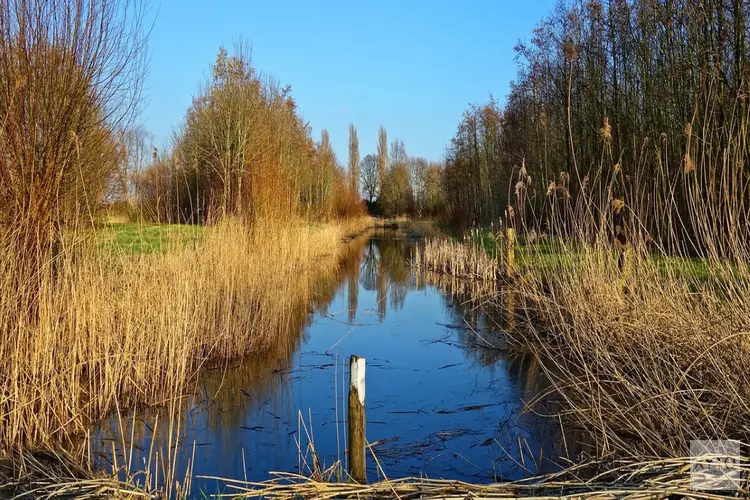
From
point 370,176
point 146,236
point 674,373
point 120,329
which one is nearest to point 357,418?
point 674,373

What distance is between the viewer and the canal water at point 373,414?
344 cm

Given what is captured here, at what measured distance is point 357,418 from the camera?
2869 millimetres

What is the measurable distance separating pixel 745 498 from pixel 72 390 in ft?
11.9

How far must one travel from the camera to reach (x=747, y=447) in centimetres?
260

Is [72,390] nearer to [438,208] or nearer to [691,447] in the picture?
[691,447]

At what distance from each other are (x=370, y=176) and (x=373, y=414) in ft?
Result: 140

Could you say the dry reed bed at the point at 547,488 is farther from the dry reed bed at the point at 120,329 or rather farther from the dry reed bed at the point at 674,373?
the dry reed bed at the point at 120,329

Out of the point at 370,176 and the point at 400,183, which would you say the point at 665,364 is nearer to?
the point at 400,183

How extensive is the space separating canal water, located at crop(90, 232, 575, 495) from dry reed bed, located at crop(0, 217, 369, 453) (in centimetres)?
24

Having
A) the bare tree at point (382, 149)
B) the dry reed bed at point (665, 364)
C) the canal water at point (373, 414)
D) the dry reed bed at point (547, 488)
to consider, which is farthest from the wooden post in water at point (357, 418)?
the bare tree at point (382, 149)

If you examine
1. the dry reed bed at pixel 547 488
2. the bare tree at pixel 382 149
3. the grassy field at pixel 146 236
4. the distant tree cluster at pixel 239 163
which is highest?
the bare tree at pixel 382 149

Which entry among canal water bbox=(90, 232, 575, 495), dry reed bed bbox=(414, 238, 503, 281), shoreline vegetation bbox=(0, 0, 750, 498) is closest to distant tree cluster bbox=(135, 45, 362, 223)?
shoreline vegetation bbox=(0, 0, 750, 498)

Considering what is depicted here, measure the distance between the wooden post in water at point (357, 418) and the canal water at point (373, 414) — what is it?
27cm

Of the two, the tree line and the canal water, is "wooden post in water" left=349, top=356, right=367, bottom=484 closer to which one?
the canal water
